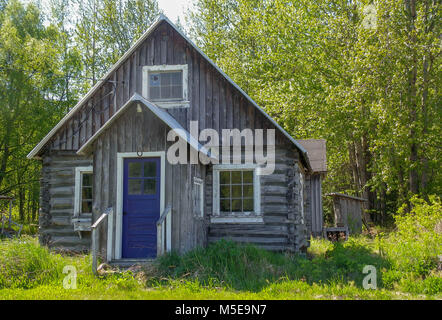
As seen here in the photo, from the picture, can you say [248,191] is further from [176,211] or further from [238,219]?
[176,211]

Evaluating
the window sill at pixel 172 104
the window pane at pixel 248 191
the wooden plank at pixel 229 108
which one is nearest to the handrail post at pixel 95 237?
the window pane at pixel 248 191

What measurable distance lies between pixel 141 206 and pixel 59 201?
3.99m

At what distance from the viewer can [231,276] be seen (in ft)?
25.3

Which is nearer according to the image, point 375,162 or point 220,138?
point 220,138

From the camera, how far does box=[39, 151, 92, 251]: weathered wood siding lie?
1195cm

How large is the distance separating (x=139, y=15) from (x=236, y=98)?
59.1 ft

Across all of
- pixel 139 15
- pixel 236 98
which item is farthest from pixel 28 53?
pixel 236 98

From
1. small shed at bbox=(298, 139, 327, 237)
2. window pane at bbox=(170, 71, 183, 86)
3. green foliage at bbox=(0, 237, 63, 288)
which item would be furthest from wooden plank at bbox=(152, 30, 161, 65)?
small shed at bbox=(298, 139, 327, 237)

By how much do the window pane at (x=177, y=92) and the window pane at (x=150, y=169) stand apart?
2.91 metres

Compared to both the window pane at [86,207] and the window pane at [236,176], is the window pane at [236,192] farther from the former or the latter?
the window pane at [86,207]

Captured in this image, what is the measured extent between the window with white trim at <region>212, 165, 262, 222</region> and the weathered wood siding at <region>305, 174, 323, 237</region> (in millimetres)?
5758

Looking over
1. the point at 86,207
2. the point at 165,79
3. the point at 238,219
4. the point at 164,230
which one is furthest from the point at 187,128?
the point at 86,207

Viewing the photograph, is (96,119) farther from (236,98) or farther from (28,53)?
(28,53)

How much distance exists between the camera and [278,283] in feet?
24.2
